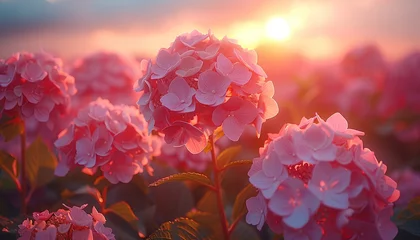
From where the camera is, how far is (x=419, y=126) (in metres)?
3.17

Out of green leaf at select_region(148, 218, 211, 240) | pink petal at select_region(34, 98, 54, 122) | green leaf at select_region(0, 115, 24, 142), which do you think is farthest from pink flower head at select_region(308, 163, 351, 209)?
green leaf at select_region(0, 115, 24, 142)

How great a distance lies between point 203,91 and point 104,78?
123 cm

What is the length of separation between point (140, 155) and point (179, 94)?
0.36 m

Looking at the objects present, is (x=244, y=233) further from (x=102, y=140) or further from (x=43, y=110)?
(x=43, y=110)

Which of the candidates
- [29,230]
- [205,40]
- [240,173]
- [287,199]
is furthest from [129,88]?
[287,199]

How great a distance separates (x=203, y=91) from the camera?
106 centimetres

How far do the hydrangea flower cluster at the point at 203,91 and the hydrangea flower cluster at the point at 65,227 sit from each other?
0.25 metres

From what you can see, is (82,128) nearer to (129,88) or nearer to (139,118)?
(139,118)

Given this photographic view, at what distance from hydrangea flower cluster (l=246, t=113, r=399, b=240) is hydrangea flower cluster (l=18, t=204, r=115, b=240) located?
1.16ft

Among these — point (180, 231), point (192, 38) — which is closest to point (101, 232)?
point (180, 231)

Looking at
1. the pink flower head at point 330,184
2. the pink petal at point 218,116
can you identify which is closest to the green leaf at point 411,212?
the pink flower head at point 330,184

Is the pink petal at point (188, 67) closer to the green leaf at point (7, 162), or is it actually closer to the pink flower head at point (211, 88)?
the pink flower head at point (211, 88)

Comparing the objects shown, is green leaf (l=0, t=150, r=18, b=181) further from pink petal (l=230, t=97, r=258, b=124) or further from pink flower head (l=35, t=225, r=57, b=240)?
pink petal (l=230, t=97, r=258, b=124)

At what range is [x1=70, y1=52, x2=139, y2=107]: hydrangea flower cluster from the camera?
2158 millimetres
